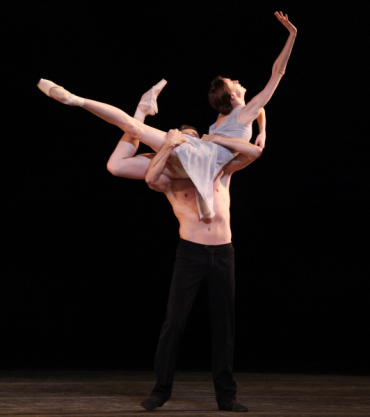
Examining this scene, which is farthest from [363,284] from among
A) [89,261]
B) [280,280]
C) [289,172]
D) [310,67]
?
[89,261]

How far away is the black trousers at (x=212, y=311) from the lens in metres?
2.74

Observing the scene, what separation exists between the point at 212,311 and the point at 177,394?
1.81 ft

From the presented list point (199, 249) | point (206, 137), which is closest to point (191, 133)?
point (206, 137)

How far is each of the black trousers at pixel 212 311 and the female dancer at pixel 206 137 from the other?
187 millimetres

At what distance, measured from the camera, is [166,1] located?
179 inches

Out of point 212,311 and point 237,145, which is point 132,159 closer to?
point 237,145

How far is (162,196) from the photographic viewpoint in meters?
4.82

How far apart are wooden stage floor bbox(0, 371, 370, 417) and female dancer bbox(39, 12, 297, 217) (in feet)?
2.65

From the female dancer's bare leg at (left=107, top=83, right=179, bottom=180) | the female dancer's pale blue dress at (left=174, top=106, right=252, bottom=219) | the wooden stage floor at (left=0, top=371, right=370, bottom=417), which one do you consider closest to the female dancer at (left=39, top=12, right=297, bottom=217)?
the female dancer's pale blue dress at (left=174, top=106, right=252, bottom=219)

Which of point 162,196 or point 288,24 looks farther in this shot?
point 162,196

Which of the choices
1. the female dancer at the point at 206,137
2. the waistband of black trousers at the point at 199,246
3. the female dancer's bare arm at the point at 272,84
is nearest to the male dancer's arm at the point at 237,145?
the female dancer at the point at 206,137

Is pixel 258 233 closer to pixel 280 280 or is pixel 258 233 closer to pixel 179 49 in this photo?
pixel 280 280

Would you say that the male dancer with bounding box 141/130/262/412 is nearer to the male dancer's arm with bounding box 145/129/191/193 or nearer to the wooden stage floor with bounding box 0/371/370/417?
the male dancer's arm with bounding box 145/129/191/193

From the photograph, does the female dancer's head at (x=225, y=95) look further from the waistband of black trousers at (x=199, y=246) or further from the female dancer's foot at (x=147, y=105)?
the waistband of black trousers at (x=199, y=246)
